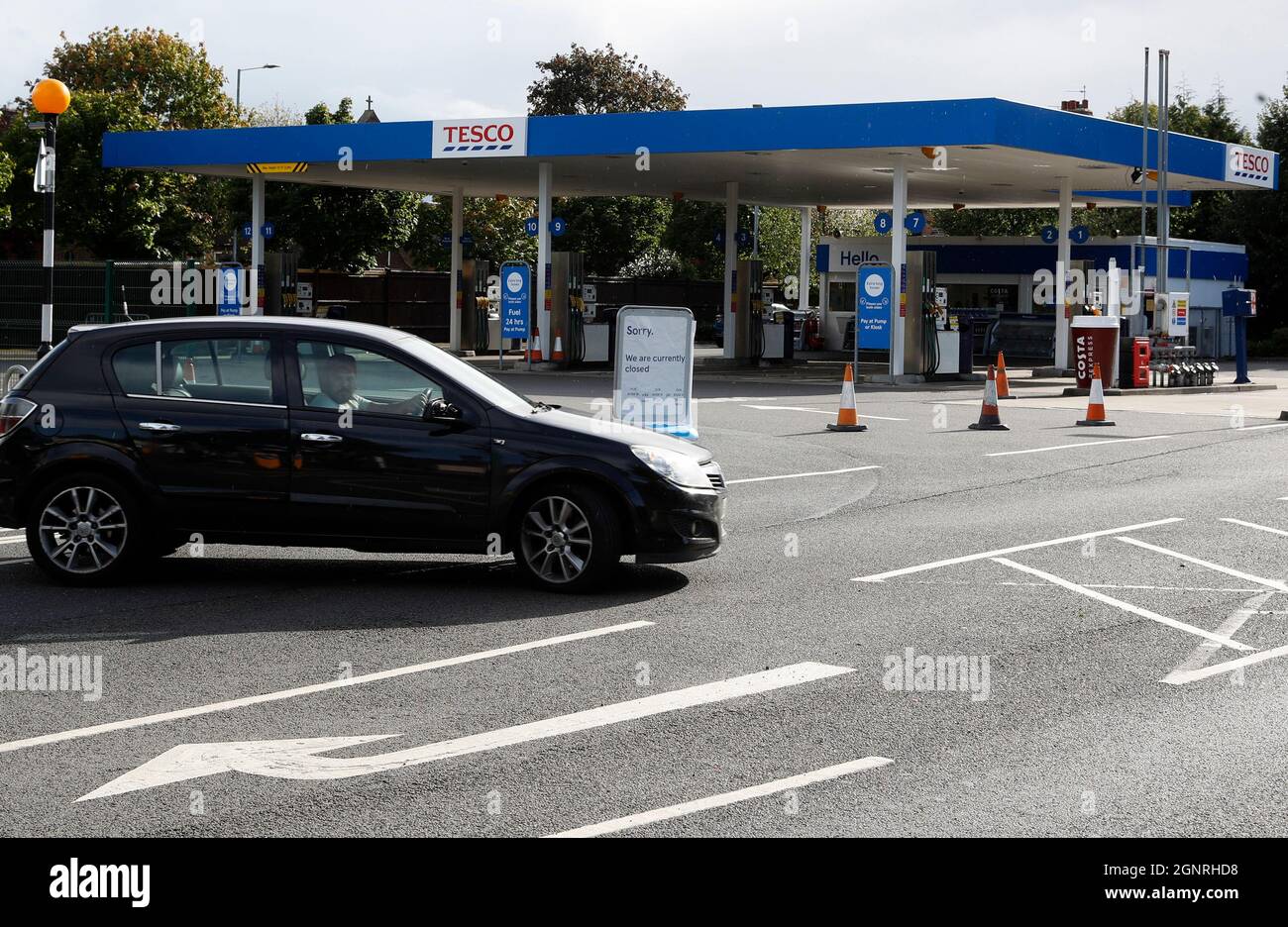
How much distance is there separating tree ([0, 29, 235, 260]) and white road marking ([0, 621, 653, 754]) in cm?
3764

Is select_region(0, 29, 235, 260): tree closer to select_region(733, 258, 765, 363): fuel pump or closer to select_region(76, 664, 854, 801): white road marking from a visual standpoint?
select_region(733, 258, 765, 363): fuel pump

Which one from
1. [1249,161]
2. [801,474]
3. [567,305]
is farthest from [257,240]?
[801,474]

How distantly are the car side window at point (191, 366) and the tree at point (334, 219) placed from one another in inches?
1466

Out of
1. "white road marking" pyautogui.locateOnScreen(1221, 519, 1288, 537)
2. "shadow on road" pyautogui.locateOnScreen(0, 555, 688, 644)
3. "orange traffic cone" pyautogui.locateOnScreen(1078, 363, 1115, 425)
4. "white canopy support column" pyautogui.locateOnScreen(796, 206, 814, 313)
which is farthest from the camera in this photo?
"white canopy support column" pyautogui.locateOnScreen(796, 206, 814, 313)

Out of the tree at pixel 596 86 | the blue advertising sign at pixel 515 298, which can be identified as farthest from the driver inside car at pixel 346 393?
the tree at pixel 596 86

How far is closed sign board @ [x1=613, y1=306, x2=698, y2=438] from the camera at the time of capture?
621 inches

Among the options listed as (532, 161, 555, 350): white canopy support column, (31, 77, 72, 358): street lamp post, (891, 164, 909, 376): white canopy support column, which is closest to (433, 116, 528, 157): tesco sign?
(532, 161, 555, 350): white canopy support column

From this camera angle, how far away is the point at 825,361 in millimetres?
41062

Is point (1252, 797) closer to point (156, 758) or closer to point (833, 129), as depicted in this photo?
point (156, 758)

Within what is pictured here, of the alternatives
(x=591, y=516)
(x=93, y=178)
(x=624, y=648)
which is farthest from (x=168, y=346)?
(x=93, y=178)

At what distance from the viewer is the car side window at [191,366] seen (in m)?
9.38

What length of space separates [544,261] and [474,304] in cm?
800
